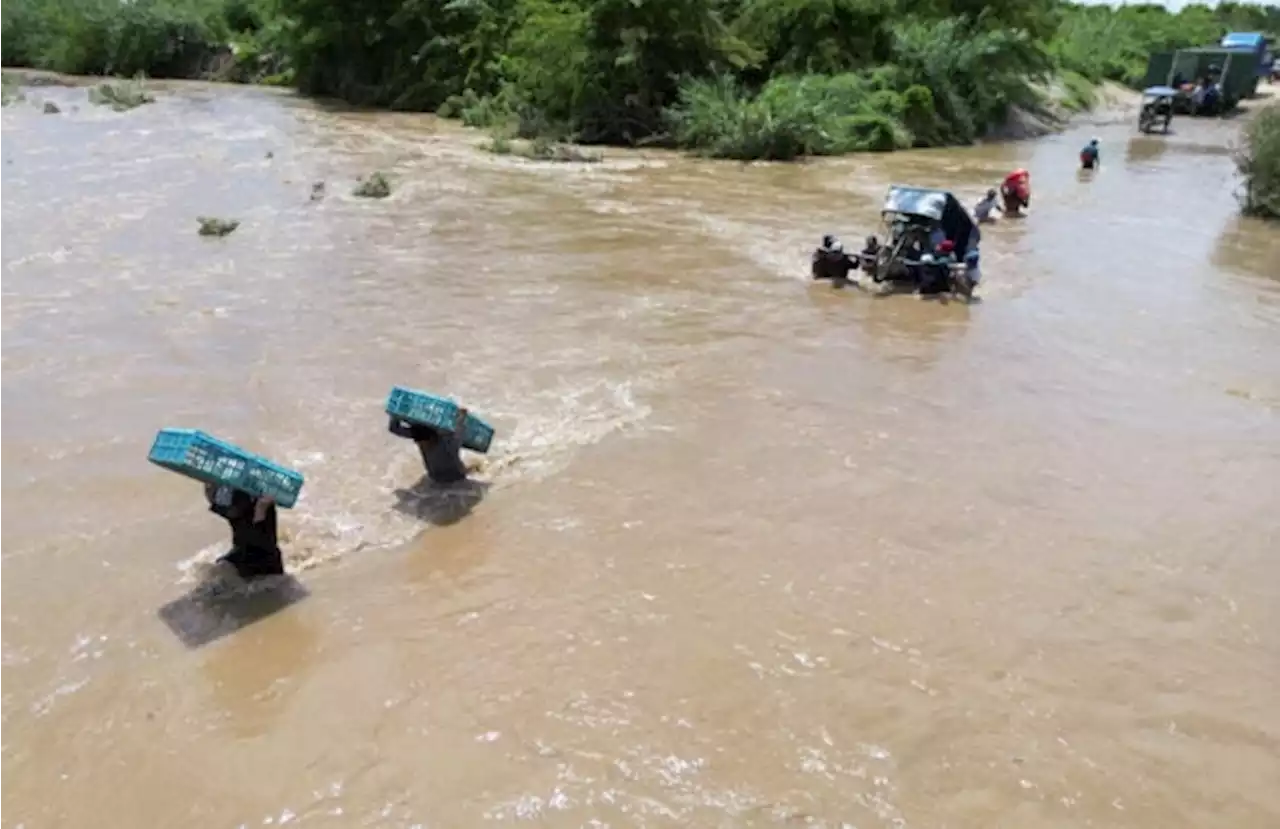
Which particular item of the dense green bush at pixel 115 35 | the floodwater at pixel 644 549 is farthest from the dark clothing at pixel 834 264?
the dense green bush at pixel 115 35

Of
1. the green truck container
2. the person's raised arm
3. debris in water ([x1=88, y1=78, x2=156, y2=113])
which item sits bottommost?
debris in water ([x1=88, y1=78, x2=156, y2=113])

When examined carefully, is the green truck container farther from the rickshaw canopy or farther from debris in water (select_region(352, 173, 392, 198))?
debris in water (select_region(352, 173, 392, 198))

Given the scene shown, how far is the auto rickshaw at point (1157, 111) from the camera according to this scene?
32.2 meters

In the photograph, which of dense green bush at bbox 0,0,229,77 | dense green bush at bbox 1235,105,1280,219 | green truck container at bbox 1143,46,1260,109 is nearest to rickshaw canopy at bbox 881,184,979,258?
dense green bush at bbox 1235,105,1280,219

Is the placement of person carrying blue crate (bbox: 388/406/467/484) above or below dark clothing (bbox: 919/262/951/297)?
below

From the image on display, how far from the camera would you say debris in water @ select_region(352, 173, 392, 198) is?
713 inches

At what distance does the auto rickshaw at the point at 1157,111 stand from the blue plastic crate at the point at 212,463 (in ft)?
106

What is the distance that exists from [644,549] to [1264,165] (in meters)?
16.3

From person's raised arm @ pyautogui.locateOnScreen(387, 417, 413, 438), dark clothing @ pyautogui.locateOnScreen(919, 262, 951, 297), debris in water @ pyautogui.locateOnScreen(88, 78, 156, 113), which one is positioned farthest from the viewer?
debris in water @ pyautogui.locateOnScreen(88, 78, 156, 113)

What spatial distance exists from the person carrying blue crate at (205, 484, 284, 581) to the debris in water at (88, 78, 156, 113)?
27.2 m

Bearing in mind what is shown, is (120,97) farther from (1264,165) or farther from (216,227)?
(1264,165)

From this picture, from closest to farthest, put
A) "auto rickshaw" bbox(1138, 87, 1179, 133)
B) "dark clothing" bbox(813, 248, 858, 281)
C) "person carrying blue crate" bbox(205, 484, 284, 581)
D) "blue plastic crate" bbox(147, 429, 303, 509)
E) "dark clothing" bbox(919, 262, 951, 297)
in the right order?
"blue plastic crate" bbox(147, 429, 303, 509)
"person carrying blue crate" bbox(205, 484, 284, 581)
"dark clothing" bbox(919, 262, 951, 297)
"dark clothing" bbox(813, 248, 858, 281)
"auto rickshaw" bbox(1138, 87, 1179, 133)

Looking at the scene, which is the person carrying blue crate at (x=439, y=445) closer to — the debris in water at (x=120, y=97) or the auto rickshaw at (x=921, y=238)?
the auto rickshaw at (x=921, y=238)

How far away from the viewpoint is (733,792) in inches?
191
